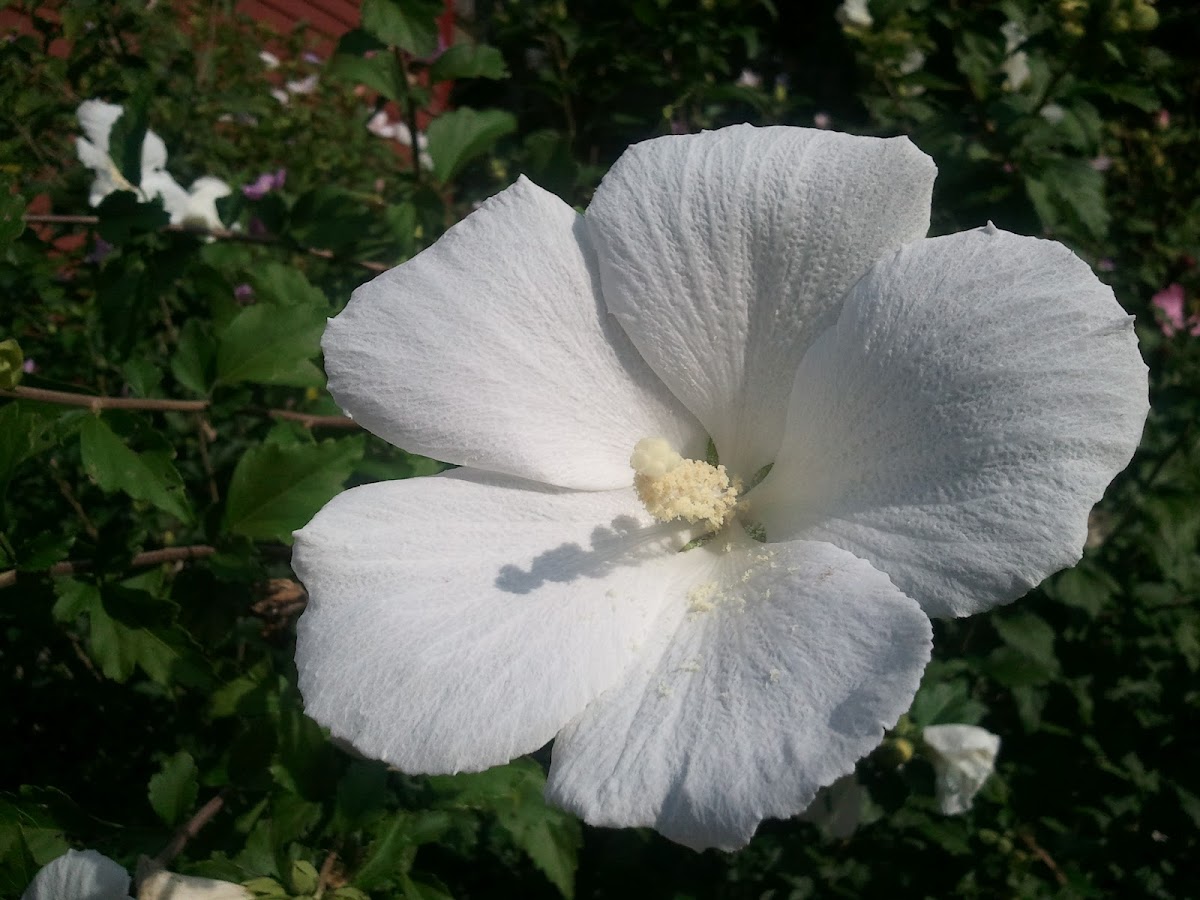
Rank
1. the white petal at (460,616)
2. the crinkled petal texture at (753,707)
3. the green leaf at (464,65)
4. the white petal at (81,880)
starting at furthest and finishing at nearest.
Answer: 1. the green leaf at (464,65)
2. the white petal at (81,880)
3. the white petal at (460,616)
4. the crinkled petal texture at (753,707)

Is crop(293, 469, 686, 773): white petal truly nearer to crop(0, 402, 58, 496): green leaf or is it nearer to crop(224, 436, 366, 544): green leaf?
crop(224, 436, 366, 544): green leaf

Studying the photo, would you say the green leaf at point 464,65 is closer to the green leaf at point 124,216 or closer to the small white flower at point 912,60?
the green leaf at point 124,216

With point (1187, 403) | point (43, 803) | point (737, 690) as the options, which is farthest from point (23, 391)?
point (1187, 403)

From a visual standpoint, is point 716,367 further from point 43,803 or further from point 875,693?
point 43,803

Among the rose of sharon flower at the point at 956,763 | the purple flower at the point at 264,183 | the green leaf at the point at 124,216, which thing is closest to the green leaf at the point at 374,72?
the green leaf at the point at 124,216

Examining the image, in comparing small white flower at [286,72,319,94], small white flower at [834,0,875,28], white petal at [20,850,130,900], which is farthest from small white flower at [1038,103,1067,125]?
small white flower at [286,72,319,94]

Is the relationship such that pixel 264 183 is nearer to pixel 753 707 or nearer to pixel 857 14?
pixel 857 14
